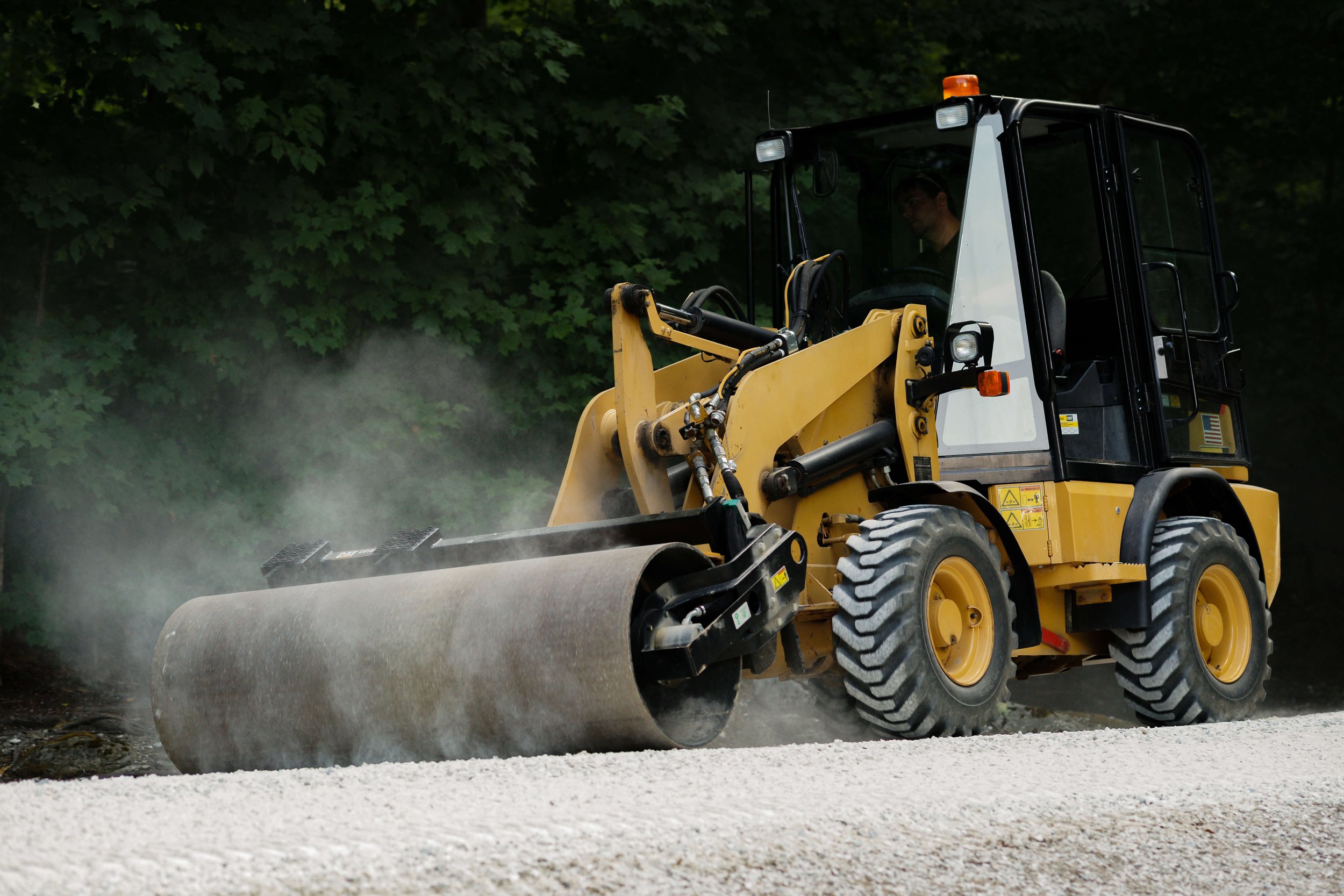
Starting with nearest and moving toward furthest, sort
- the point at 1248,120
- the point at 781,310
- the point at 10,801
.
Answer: the point at 10,801
the point at 781,310
the point at 1248,120

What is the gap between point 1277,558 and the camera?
8.75 metres

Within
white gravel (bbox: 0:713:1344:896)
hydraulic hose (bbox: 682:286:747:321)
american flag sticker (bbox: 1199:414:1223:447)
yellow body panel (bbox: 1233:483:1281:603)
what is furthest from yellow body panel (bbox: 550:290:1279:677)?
white gravel (bbox: 0:713:1344:896)

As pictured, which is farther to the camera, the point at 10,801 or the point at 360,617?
the point at 360,617

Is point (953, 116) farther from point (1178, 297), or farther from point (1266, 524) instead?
point (1266, 524)

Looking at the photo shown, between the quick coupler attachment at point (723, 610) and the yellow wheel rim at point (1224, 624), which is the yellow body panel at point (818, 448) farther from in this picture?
the yellow wheel rim at point (1224, 624)

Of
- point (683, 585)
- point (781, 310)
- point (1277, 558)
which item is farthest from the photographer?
point (1277, 558)

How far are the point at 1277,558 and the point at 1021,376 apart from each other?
2621 millimetres

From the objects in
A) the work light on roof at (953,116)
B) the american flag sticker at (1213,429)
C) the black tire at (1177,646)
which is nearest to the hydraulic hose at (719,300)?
the work light on roof at (953,116)

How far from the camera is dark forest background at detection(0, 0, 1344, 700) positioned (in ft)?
34.9

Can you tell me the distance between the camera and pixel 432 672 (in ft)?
18.2

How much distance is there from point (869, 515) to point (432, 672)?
241 cm

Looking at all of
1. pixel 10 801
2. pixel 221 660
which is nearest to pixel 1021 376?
pixel 221 660

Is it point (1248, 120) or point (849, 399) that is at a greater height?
point (1248, 120)

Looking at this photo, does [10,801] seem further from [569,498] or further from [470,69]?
[470,69]
